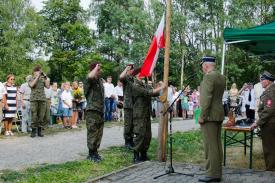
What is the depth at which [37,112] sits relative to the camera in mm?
14062

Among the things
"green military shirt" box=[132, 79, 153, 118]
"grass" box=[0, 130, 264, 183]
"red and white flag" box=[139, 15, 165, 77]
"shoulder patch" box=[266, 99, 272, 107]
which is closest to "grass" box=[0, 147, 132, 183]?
"grass" box=[0, 130, 264, 183]

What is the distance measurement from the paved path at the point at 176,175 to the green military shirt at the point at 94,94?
1446mm

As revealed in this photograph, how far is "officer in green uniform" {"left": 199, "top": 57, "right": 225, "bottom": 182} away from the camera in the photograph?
25.7ft

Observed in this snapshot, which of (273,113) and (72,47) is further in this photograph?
(72,47)

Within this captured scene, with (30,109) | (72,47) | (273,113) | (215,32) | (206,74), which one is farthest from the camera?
(72,47)

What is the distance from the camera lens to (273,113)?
9.10 meters

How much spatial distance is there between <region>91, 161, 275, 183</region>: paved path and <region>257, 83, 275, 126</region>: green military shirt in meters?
1.03

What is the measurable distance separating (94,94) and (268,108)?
3.40 meters

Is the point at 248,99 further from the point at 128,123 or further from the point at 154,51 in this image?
the point at 154,51

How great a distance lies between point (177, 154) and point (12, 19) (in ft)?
147

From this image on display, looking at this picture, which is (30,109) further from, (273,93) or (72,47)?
(72,47)

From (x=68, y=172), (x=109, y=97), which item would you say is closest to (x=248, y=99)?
(x=109, y=97)

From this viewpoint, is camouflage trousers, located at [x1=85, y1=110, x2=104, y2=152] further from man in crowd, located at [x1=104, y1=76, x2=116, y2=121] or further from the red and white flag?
Result: man in crowd, located at [x1=104, y1=76, x2=116, y2=121]

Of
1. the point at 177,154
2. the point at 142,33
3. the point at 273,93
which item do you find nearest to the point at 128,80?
the point at 177,154
